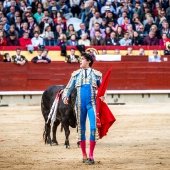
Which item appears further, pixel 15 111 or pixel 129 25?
pixel 129 25

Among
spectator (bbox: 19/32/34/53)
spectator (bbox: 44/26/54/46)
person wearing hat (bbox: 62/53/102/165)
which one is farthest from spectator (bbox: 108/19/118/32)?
person wearing hat (bbox: 62/53/102/165)

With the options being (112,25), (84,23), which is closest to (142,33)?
(112,25)

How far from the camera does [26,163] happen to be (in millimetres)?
7832

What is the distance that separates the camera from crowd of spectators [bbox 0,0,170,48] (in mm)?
17031

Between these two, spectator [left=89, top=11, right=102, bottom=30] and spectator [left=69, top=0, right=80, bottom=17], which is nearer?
spectator [left=89, top=11, right=102, bottom=30]

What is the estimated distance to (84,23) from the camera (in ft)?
57.5

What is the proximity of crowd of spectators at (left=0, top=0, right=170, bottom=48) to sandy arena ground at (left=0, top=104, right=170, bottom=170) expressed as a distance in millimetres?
2814

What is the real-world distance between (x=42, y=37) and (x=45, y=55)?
0.40m

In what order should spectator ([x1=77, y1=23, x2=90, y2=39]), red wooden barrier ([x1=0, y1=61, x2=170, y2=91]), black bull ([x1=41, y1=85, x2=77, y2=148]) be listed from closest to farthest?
black bull ([x1=41, y1=85, x2=77, y2=148]), spectator ([x1=77, y1=23, x2=90, y2=39]), red wooden barrier ([x1=0, y1=61, x2=170, y2=91])

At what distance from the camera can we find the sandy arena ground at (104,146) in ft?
25.3

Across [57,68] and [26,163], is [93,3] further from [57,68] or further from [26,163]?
[26,163]

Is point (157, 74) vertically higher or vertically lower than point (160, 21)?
lower

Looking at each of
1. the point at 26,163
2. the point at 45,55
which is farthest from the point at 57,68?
the point at 26,163

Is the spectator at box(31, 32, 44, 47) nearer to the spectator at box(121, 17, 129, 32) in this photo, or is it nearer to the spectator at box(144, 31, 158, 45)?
the spectator at box(121, 17, 129, 32)
